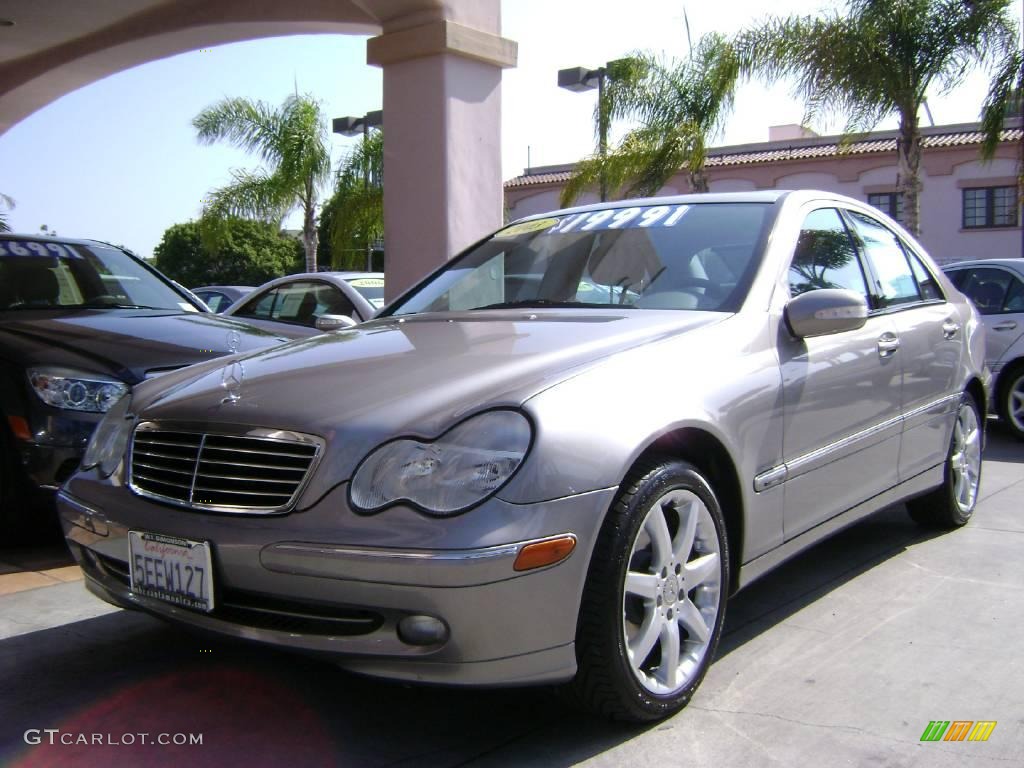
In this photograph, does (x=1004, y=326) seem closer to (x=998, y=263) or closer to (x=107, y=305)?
(x=998, y=263)

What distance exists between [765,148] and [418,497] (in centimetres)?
3380

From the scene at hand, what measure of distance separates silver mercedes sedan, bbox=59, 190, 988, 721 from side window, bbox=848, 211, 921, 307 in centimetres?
33

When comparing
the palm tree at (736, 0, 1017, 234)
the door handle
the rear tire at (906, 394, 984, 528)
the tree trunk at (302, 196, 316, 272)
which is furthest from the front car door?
the tree trunk at (302, 196, 316, 272)

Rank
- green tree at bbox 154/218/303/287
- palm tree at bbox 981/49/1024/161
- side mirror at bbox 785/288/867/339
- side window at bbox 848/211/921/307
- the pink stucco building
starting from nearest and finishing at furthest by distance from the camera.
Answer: side mirror at bbox 785/288/867/339 → side window at bbox 848/211/921/307 → palm tree at bbox 981/49/1024/161 → the pink stucco building → green tree at bbox 154/218/303/287

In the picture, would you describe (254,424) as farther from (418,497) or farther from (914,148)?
(914,148)

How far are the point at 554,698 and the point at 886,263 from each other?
258 cm

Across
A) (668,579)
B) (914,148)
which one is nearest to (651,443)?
(668,579)

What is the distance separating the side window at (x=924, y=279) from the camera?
15.5 ft

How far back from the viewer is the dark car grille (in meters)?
2.56

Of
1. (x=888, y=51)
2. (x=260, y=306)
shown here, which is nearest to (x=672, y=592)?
(x=260, y=306)

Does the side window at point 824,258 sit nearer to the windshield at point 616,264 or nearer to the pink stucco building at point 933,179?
the windshield at point 616,264

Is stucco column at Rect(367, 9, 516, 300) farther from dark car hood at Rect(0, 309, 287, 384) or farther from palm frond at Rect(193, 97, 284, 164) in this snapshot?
palm frond at Rect(193, 97, 284, 164)

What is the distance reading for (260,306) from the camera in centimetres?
988

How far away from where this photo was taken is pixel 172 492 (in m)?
2.78
